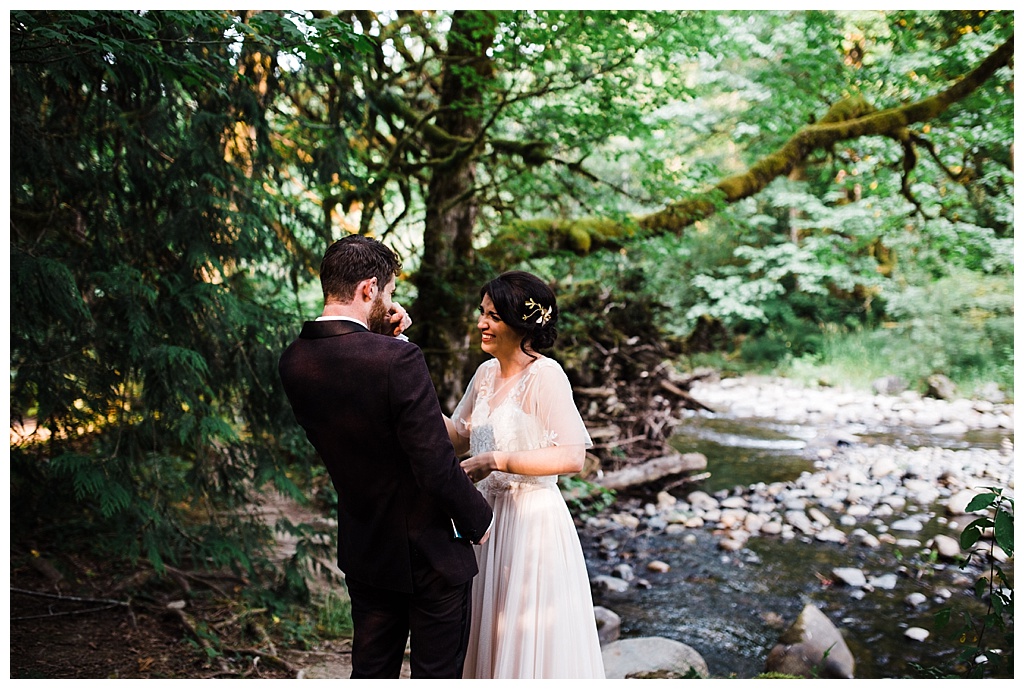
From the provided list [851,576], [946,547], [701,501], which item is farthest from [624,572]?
[946,547]

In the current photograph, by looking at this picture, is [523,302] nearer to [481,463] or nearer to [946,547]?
[481,463]

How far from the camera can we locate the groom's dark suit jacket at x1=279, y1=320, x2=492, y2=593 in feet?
6.09

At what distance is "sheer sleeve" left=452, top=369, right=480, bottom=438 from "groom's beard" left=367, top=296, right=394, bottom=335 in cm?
51

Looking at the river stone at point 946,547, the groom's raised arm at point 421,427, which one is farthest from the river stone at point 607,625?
the river stone at point 946,547

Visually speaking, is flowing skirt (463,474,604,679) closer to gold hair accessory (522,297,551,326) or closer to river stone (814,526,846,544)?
gold hair accessory (522,297,551,326)

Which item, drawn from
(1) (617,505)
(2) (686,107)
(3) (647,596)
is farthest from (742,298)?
(3) (647,596)

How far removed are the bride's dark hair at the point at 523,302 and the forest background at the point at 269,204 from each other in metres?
1.21

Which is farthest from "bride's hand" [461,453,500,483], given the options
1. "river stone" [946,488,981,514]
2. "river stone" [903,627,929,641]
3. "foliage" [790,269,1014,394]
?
"foliage" [790,269,1014,394]

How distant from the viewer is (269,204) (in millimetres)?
4043

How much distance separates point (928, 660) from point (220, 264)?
4613mm

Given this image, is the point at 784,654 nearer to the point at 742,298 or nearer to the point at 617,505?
the point at 617,505

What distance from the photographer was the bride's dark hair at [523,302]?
2332 millimetres

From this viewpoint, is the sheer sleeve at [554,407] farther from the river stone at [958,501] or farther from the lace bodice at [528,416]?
the river stone at [958,501]

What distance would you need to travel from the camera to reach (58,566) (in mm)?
3791
